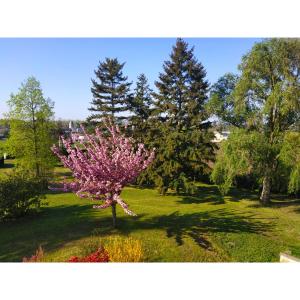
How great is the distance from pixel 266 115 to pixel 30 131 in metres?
16.3

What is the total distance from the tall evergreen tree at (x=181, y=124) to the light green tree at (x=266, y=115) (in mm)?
3010

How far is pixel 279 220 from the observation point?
13.8 m

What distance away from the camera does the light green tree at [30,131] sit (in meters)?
22.0

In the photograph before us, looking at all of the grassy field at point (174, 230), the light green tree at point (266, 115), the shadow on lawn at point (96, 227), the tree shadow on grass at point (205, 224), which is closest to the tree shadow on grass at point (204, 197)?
the grassy field at point (174, 230)

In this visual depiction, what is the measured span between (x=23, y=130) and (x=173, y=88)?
14.1 m

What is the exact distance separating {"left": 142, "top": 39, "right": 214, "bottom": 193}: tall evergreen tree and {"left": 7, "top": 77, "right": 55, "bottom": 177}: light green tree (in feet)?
26.3

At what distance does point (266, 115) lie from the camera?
16578 millimetres

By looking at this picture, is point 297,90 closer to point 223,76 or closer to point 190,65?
point 223,76

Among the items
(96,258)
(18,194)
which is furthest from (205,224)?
(18,194)

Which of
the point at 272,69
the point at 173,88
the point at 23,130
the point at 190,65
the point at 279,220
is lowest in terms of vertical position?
the point at 279,220

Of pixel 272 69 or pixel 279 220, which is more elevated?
pixel 272 69

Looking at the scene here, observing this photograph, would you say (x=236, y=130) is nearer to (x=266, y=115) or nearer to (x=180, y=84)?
(x=266, y=115)

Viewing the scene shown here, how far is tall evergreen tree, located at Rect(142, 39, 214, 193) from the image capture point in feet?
62.2
